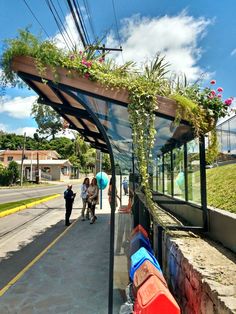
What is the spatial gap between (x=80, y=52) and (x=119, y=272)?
3515 mm

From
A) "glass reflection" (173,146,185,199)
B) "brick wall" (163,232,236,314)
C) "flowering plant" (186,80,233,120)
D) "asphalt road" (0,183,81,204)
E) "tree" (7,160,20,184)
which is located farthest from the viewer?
"tree" (7,160,20,184)

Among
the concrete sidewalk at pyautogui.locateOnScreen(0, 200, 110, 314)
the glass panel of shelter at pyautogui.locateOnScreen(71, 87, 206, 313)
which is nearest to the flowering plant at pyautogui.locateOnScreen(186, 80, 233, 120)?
the glass panel of shelter at pyautogui.locateOnScreen(71, 87, 206, 313)

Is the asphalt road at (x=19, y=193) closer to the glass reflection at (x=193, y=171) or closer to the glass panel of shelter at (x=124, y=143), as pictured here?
the glass panel of shelter at (x=124, y=143)

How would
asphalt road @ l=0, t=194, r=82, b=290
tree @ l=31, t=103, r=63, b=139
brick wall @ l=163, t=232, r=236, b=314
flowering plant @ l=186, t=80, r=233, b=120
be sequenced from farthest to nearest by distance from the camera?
tree @ l=31, t=103, r=63, b=139 < asphalt road @ l=0, t=194, r=82, b=290 < flowering plant @ l=186, t=80, r=233, b=120 < brick wall @ l=163, t=232, r=236, b=314

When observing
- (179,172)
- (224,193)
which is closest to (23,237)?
(179,172)

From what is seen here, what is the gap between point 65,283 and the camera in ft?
19.2

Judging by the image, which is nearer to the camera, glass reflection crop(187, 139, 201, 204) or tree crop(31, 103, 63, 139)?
glass reflection crop(187, 139, 201, 204)

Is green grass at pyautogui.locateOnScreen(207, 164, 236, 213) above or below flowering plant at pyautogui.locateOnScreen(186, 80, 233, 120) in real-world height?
below

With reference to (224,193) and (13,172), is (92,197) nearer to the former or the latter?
(224,193)

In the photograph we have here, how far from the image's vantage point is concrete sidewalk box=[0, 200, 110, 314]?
484 centimetres

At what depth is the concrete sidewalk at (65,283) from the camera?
484cm

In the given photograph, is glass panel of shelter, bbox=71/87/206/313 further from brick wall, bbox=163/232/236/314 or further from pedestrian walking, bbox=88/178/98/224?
pedestrian walking, bbox=88/178/98/224

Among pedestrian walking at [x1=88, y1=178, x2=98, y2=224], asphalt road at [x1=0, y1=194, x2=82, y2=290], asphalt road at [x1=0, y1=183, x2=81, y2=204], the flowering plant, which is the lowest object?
asphalt road at [x1=0, y1=194, x2=82, y2=290]

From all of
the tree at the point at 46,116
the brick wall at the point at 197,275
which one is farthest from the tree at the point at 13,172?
the brick wall at the point at 197,275
